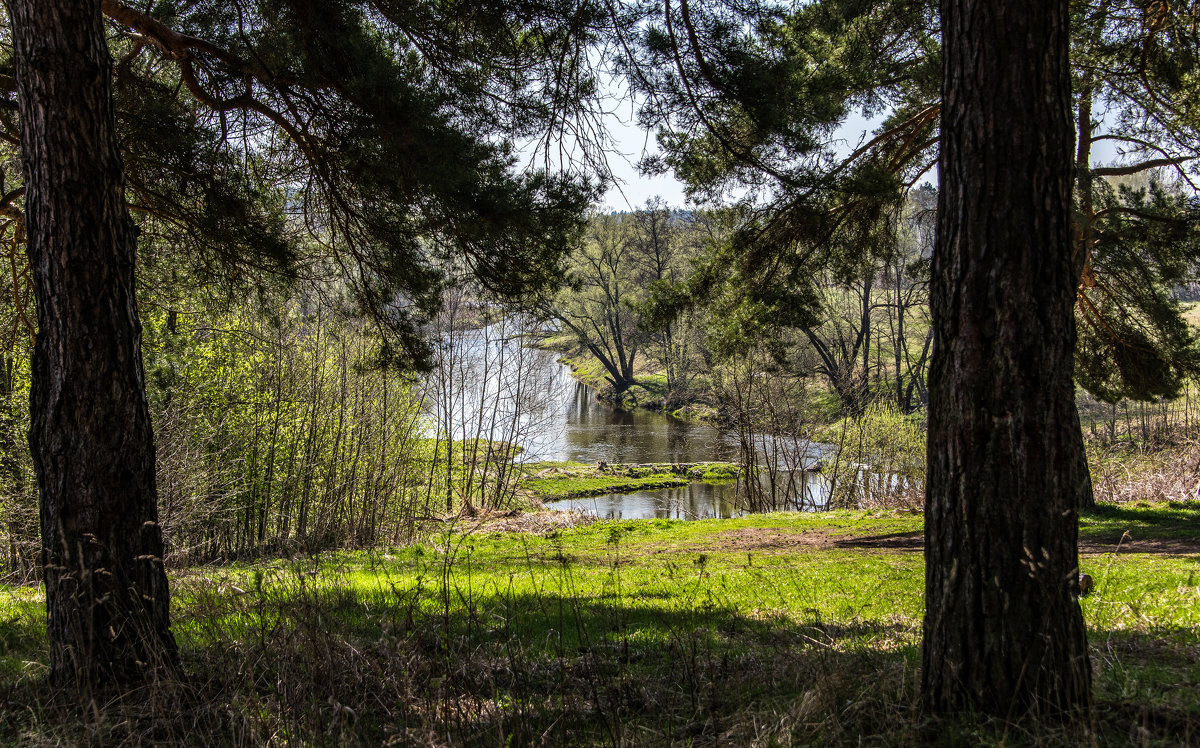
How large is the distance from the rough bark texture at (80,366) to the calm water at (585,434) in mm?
13123

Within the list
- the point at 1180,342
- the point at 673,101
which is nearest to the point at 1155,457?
the point at 1180,342

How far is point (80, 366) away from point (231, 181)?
452cm

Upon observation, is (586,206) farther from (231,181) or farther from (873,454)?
(873,454)

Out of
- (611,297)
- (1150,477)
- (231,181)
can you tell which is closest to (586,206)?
(231,181)

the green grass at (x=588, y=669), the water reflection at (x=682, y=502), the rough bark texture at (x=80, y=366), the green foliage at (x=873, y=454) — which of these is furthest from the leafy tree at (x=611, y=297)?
the rough bark texture at (x=80, y=366)

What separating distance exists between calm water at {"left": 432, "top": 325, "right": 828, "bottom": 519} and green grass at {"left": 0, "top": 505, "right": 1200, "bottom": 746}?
12101 millimetres

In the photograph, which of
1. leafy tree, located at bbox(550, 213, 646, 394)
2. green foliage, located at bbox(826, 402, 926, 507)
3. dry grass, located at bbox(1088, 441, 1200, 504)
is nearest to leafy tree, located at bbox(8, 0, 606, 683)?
dry grass, located at bbox(1088, 441, 1200, 504)

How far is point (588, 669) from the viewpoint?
10.5 ft

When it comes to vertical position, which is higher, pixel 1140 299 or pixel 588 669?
pixel 1140 299

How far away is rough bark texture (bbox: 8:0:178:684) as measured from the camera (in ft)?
10.8

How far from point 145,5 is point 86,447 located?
5371 millimetres

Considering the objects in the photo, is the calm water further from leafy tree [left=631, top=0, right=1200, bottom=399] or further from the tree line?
leafy tree [left=631, top=0, right=1200, bottom=399]

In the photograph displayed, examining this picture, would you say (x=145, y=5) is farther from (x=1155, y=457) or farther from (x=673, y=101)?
(x=1155, y=457)

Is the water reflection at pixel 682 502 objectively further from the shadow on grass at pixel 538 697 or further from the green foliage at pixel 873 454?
the shadow on grass at pixel 538 697
